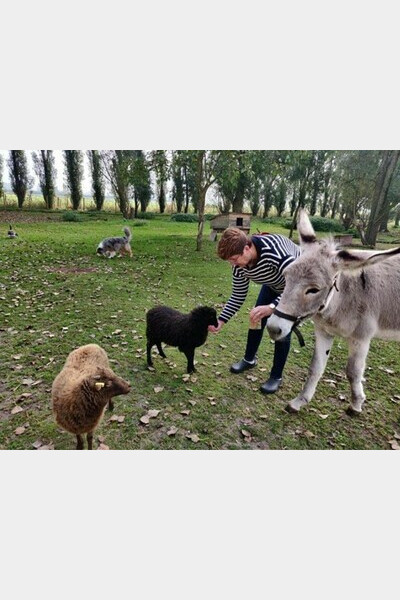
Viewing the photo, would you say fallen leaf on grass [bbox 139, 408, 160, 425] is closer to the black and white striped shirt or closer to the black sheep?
the black sheep

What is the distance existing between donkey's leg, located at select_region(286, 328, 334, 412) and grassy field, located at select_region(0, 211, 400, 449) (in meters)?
0.09

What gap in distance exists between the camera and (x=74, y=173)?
7.16 metres

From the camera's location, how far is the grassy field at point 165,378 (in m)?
2.25

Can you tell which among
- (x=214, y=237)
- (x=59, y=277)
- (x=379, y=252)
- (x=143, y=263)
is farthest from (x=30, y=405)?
(x=214, y=237)

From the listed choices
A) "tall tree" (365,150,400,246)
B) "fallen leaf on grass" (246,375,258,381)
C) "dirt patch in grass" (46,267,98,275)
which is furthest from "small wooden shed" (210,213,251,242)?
"fallen leaf on grass" (246,375,258,381)

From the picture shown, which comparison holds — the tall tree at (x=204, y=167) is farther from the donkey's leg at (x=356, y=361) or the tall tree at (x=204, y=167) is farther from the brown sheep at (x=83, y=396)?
the brown sheep at (x=83, y=396)

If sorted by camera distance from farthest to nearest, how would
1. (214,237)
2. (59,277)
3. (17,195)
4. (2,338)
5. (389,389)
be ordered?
(214,237) < (17,195) < (59,277) < (2,338) < (389,389)

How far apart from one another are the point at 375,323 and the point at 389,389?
124 centimetres

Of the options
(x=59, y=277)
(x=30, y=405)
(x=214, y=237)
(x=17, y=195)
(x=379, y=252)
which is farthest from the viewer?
(x=214, y=237)

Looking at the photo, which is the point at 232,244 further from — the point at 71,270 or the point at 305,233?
the point at 71,270

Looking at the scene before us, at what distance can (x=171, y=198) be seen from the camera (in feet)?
25.1

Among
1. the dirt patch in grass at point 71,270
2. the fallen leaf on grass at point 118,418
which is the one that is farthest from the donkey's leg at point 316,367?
the dirt patch in grass at point 71,270

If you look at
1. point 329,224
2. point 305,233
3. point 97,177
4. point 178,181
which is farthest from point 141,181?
point 305,233

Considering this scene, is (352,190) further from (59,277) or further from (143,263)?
(59,277)
